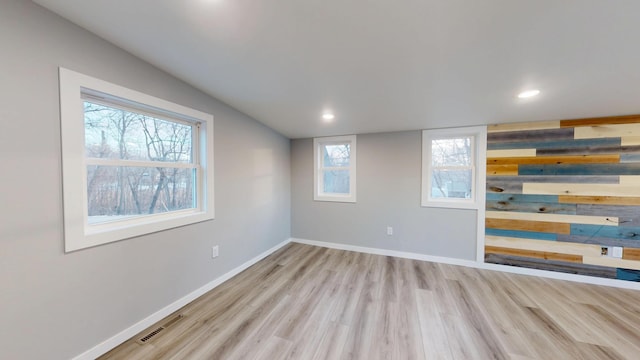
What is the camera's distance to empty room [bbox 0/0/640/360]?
4.09 feet

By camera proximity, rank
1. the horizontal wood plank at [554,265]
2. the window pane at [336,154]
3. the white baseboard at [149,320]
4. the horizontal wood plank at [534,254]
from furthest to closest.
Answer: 1. the window pane at [336,154]
2. the horizontal wood plank at [534,254]
3. the horizontal wood plank at [554,265]
4. the white baseboard at [149,320]

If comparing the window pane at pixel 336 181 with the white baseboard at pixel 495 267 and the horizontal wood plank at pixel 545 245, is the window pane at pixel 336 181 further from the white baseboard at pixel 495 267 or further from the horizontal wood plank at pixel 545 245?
the horizontal wood plank at pixel 545 245

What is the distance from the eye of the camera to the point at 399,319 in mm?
1917

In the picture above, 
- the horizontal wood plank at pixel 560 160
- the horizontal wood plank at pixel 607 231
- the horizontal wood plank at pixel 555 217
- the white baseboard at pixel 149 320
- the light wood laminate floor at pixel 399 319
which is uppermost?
the horizontal wood plank at pixel 560 160

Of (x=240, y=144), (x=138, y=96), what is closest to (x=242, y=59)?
(x=138, y=96)

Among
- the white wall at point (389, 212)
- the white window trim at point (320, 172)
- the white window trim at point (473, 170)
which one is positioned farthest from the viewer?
the white window trim at point (320, 172)

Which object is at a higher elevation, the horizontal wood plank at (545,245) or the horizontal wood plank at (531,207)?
the horizontal wood plank at (531,207)

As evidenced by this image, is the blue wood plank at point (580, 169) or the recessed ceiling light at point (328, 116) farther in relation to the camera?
the recessed ceiling light at point (328, 116)

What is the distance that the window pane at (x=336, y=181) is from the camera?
381cm

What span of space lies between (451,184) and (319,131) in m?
2.22

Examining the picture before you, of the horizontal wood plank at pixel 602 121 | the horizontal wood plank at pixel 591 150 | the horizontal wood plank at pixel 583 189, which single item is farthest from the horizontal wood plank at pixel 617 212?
the horizontal wood plank at pixel 602 121

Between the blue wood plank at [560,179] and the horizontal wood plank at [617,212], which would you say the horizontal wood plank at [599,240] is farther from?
the blue wood plank at [560,179]

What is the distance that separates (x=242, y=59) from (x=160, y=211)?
5.23ft

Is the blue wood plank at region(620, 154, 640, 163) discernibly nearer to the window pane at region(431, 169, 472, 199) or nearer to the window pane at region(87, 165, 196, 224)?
the window pane at region(431, 169, 472, 199)
